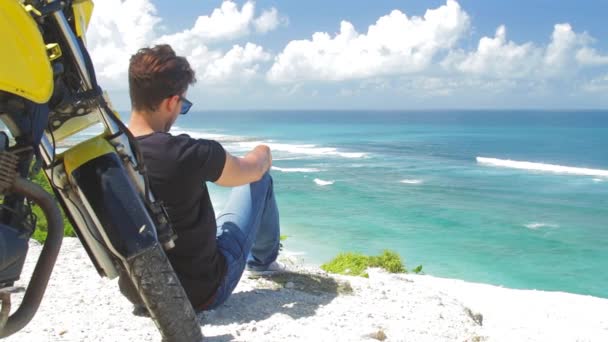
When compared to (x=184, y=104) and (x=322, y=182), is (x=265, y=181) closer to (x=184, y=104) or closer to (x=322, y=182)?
(x=184, y=104)

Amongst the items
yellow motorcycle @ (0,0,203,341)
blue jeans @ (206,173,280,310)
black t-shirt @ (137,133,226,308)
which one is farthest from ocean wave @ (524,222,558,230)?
yellow motorcycle @ (0,0,203,341)

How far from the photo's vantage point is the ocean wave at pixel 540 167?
46678mm

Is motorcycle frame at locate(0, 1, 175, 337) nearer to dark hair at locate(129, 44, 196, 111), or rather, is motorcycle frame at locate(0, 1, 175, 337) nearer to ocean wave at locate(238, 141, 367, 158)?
dark hair at locate(129, 44, 196, 111)

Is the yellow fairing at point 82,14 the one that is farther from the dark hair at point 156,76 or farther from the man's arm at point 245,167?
the man's arm at point 245,167

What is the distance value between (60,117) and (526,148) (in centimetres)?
7656

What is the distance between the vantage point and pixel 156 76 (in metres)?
3.08

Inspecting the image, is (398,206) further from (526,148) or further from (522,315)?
(526,148)

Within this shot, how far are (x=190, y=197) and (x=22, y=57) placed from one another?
155 centimetres

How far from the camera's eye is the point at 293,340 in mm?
3404

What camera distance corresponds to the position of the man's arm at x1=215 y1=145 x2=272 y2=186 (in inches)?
126

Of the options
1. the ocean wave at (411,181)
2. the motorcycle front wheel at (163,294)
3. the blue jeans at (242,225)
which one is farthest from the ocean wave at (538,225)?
the motorcycle front wheel at (163,294)

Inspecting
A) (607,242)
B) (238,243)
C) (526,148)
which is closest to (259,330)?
(238,243)

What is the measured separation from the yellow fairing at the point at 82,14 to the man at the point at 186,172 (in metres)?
0.65

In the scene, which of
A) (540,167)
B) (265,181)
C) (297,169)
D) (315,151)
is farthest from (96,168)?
(315,151)
